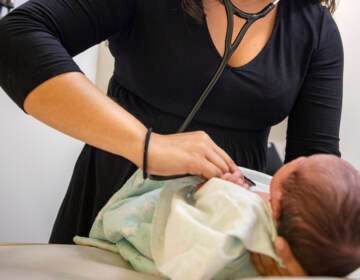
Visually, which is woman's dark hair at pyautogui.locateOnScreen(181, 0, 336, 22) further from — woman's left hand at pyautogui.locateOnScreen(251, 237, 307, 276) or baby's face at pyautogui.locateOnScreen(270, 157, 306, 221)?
woman's left hand at pyautogui.locateOnScreen(251, 237, 307, 276)

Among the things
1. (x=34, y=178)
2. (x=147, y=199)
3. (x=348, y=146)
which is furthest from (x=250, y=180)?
(x=34, y=178)

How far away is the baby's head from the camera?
575 millimetres

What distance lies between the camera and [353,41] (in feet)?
5.29

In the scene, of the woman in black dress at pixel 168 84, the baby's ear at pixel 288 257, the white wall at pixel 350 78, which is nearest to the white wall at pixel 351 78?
the white wall at pixel 350 78

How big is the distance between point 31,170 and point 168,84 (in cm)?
111

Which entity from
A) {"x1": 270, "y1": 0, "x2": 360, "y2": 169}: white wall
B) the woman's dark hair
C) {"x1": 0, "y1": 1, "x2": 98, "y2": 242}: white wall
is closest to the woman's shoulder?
the woman's dark hair

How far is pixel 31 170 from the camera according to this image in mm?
1757

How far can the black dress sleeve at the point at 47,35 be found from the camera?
66 cm

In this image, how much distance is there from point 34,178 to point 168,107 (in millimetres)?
1095

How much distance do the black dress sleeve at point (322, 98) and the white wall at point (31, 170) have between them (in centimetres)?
111

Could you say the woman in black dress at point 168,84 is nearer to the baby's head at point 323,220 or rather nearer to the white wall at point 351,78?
the baby's head at point 323,220

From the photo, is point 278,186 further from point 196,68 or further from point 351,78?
point 351,78

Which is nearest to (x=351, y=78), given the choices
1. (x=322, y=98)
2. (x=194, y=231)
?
(x=322, y=98)

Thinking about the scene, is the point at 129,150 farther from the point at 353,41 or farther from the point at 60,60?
the point at 353,41
